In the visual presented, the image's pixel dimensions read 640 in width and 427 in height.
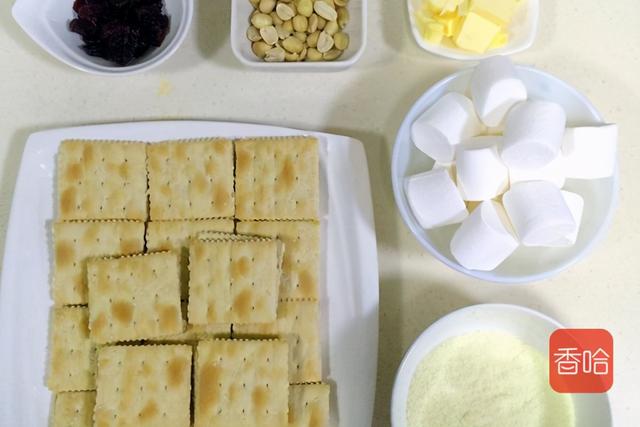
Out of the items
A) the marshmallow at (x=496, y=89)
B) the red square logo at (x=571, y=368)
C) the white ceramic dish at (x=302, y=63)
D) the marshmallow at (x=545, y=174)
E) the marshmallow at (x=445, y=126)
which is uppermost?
the white ceramic dish at (x=302, y=63)

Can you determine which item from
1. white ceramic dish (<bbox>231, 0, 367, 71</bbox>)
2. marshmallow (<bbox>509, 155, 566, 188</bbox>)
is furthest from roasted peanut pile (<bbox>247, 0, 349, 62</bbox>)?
marshmallow (<bbox>509, 155, 566, 188</bbox>)

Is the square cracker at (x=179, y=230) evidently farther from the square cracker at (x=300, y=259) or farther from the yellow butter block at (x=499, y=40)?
the yellow butter block at (x=499, y=40)

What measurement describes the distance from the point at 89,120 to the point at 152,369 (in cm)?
39

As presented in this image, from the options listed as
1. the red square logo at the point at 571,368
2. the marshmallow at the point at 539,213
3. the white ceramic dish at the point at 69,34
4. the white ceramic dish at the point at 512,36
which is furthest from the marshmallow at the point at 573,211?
the white ceramic dish at the point at 69,34

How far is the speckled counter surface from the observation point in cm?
93

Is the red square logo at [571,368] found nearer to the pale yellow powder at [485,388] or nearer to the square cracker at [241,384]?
the pale yellow powder at [485,388]

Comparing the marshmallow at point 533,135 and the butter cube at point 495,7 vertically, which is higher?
the butter cube at point 495,7

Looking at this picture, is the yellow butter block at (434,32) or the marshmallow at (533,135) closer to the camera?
the marshmallow at (533,135)

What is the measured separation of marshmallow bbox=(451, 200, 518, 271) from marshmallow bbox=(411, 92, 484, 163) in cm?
9

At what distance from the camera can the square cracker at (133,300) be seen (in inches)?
33.9

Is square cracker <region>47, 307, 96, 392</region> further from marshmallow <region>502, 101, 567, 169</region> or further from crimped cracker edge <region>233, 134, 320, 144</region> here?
marshmallow <region>502, 101, 567, 169</region>

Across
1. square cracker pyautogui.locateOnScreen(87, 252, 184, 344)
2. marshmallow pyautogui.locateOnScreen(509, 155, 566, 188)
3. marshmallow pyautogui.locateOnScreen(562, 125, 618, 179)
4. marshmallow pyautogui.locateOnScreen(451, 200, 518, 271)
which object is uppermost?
marshmallow pyautogui.locateOnScreen(562, 125, 618, 179)

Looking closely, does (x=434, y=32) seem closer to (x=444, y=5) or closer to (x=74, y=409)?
(x=444, y=5)

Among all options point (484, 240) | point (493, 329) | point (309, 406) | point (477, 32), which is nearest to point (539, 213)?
point (484, 240)
